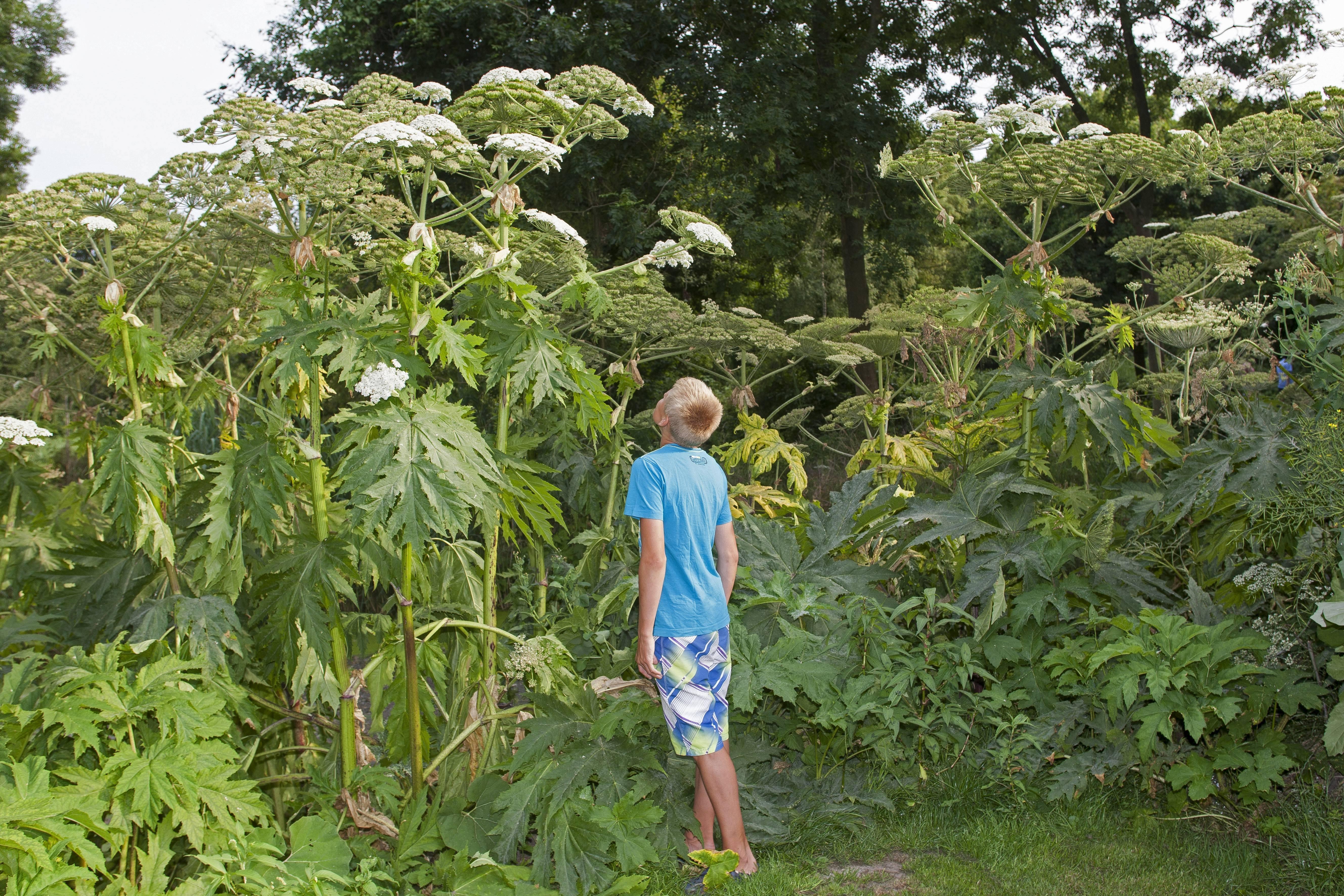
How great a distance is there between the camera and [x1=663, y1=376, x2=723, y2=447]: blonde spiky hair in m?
3.89

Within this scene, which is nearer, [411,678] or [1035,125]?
[411,678]

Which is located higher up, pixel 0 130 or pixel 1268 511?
pixel 0 130

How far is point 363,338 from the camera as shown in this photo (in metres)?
3.38

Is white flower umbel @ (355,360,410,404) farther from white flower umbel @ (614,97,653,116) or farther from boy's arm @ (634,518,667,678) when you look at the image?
white flower umbel @ (614,97,653,116)

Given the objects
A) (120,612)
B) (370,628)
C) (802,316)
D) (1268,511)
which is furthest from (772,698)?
(802,316)

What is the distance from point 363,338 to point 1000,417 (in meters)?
3.64

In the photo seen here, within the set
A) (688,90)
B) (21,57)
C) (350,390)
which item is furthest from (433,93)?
(21,57)

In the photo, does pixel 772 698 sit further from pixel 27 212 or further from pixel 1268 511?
pixel 27 212

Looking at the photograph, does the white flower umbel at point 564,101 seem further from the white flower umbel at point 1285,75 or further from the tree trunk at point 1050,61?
the tree trunk at point 1050,61

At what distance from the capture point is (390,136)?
134 inches

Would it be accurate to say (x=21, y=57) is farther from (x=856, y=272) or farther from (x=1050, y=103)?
(x=1050, y=103)

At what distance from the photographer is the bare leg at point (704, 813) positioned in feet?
13.0

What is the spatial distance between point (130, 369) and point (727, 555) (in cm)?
244

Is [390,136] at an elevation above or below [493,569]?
above
